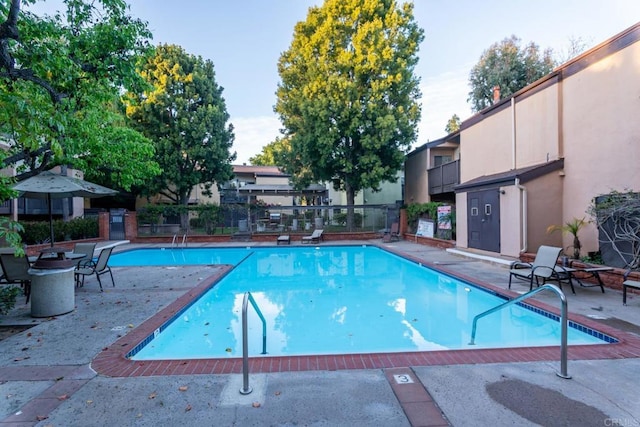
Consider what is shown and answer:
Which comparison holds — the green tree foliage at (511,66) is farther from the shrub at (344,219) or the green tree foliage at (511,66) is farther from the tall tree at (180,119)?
the tall tree at (180,119)

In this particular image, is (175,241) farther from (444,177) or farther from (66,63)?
(66,63)

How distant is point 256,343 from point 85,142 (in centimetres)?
564

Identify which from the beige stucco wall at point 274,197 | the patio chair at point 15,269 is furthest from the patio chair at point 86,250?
the beige stucco wall at point 274,197

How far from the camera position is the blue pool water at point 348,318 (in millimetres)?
4949

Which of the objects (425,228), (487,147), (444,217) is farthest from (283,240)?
(487,147)

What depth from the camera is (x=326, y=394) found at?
2.85m

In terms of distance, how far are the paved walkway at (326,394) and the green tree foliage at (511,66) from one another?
24032 millimetres

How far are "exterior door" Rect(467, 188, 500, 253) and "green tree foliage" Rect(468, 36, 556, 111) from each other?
14988 mm

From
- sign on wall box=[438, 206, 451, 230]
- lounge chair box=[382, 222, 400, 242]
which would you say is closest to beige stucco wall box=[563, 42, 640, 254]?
sign on wall box=[438, 206, 451, 230]

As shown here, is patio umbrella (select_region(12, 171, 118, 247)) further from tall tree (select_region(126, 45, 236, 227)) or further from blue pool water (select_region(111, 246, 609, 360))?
tall tree (select_region(126, 45, 236, 227))

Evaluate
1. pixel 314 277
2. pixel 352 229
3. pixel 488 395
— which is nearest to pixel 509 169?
pixel 314 277

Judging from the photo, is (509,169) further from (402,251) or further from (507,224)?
(402,251)

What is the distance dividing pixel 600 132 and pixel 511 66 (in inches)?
708

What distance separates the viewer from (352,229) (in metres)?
19.4
